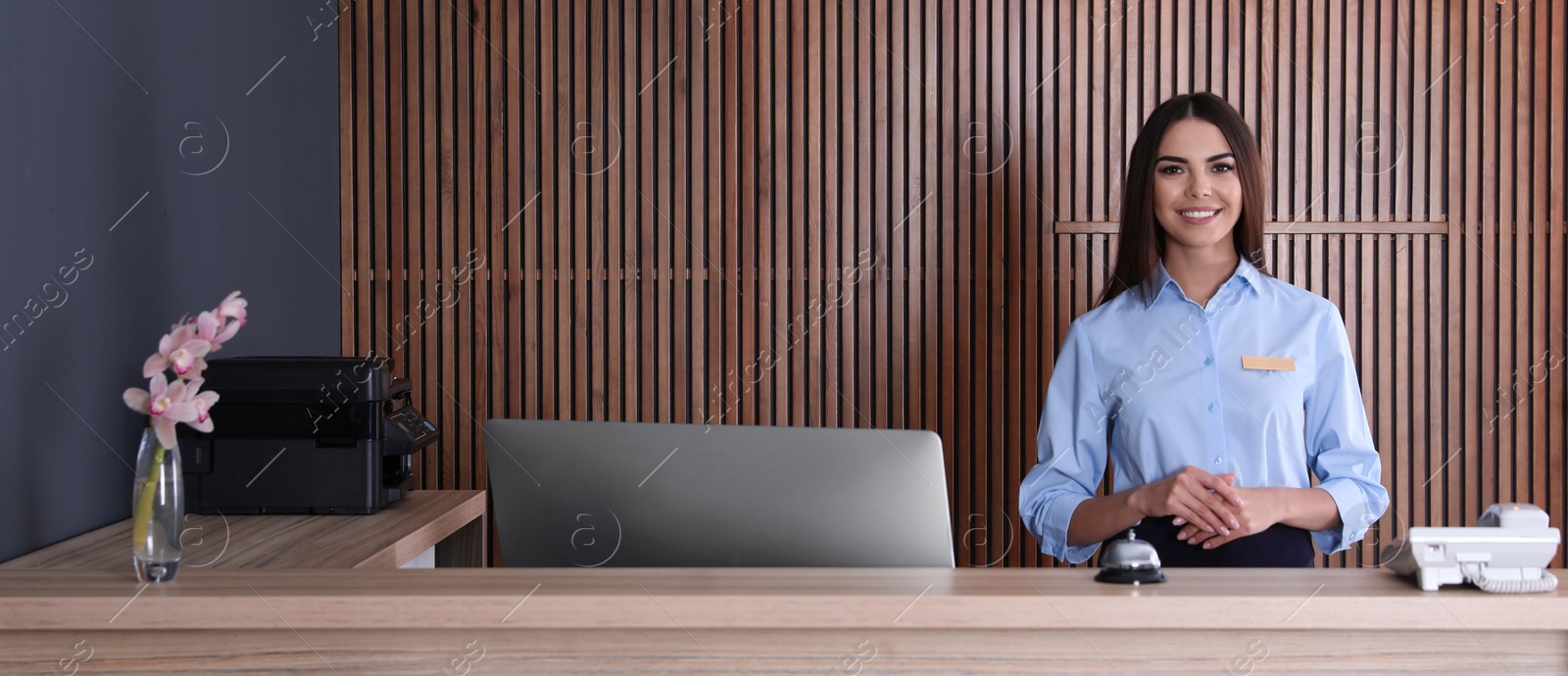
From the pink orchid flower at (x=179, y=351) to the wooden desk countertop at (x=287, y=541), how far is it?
13.0 inches

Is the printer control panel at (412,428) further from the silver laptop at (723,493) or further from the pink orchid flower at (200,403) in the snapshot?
the silver laptop at (723,493)

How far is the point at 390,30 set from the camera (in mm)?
3611

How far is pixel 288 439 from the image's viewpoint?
8.32ft

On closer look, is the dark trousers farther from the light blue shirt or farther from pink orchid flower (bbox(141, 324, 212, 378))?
pink orchid flower (bbox(141, 324, 212, 378))

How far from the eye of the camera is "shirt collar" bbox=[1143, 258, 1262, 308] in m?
Answer: 2.31

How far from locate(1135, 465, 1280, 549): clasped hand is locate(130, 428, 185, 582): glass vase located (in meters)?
1.67

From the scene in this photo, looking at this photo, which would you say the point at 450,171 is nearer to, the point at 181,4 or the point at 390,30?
the point at 390,30

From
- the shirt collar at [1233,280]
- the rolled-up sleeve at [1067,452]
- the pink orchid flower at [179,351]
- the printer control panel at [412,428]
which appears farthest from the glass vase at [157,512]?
the shirt collar at [1233,280]

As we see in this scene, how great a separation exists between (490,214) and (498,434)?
6.99ft

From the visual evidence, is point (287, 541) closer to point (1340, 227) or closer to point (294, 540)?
point (294, 540)

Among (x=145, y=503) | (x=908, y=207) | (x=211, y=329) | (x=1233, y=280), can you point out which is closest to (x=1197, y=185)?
(x=1233, y=280)

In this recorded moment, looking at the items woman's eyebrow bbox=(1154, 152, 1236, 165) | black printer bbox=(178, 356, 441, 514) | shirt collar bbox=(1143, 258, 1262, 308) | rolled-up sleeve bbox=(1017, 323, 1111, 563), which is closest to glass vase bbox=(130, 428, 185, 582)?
black printer bbox=(178, 356, 441, 514)

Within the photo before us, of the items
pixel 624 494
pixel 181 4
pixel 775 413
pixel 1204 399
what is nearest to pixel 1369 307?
pixel 1204 399

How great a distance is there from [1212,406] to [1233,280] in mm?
289
